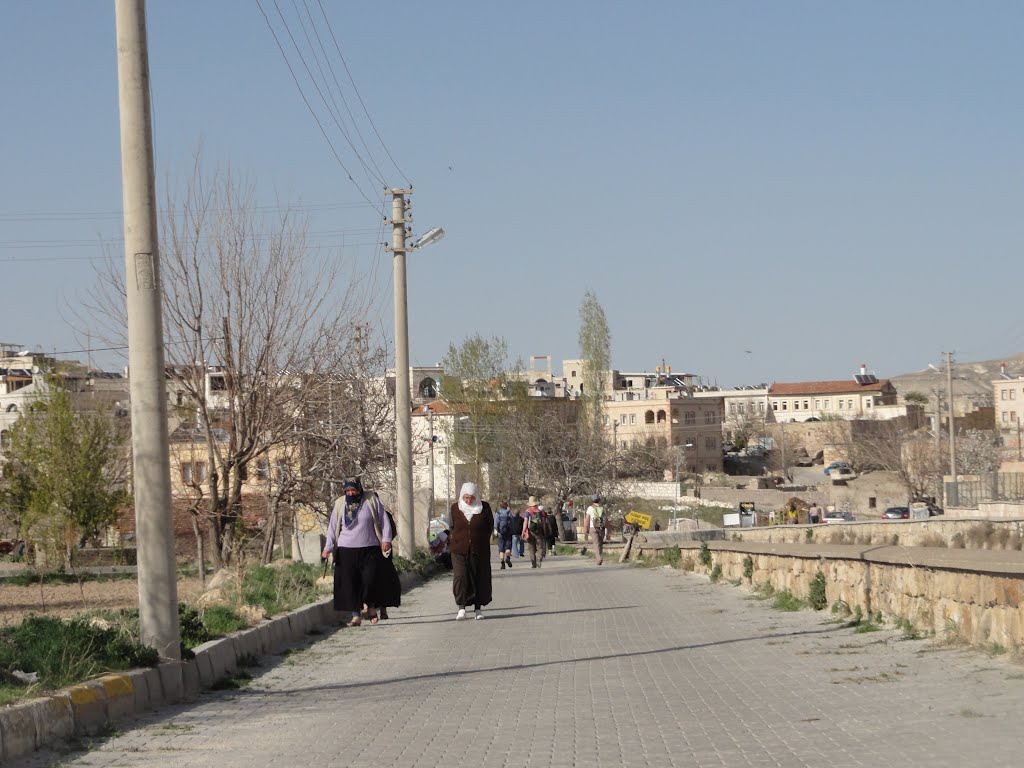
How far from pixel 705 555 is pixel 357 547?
1124 centimetres

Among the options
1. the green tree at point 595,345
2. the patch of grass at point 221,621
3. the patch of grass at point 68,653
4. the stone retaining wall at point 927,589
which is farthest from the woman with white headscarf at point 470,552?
the green tree at point 595,345

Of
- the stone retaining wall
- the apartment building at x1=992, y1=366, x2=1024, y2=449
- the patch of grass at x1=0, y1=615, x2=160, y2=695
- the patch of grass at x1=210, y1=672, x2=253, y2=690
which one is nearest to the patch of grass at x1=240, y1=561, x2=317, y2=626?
the patch of grass at x1=210, y1=672, x2=253, y2=690

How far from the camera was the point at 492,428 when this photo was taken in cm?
8288

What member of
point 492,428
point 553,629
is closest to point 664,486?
point 492,428

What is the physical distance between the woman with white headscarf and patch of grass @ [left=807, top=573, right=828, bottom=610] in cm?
403

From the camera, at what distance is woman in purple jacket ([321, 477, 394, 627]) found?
1527 centimetres

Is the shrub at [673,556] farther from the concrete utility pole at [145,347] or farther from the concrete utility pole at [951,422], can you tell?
the concrete utility pole at [951,422]

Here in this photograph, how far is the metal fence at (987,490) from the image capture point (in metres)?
50.9

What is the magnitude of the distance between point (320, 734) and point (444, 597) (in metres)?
13.5

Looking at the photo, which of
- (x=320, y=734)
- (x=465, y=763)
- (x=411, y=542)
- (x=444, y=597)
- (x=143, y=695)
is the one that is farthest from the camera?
(x=411, y=542)

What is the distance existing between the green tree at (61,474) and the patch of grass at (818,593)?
1020 inches

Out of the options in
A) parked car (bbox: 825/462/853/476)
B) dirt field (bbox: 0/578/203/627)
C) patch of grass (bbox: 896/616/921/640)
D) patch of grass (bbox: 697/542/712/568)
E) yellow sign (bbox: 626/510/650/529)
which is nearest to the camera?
patch of grass (bbox: 896/616/921/640)

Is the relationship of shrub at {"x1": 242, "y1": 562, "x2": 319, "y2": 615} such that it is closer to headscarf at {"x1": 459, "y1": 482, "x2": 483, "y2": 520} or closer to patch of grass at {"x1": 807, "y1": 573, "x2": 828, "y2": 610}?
headscarf at {"x1": 459, "y1": 482, "x2": 483, "y2": 520}

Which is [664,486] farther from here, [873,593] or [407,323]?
[873,593]
